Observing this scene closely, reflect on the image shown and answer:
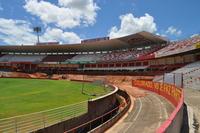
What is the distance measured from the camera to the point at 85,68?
289ft

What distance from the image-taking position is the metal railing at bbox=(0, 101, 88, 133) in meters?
13.6

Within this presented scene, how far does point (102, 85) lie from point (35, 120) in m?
28.3

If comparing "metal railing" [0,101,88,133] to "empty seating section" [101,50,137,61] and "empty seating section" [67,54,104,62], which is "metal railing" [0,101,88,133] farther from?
"empty seating section" [67,54,104,62]

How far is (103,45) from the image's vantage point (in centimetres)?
8306

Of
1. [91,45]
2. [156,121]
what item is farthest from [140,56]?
[156,121]

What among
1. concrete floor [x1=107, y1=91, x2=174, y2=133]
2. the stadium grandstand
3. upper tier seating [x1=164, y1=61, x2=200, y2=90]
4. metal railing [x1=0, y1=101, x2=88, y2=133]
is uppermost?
the stadium grandstand

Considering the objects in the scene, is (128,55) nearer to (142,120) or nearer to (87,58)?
(87,58)

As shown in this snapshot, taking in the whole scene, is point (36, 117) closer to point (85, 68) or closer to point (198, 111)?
point (198, 111)

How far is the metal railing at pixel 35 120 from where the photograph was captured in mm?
13633

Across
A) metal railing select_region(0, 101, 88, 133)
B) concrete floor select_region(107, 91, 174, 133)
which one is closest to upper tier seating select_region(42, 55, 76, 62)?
concrete floor select_region(107, 91, 174, 133)

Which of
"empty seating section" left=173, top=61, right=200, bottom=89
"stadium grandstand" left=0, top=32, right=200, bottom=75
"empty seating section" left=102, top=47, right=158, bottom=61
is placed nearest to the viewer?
"empty seating section" left=173, top=61, right=200, bottom=89

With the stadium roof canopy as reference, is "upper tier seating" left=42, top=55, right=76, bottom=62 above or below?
below

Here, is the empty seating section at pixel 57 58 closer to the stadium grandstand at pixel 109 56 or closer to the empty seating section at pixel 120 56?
the stadium grandstand at pixel 109 56

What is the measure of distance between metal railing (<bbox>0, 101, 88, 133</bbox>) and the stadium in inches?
1.1
